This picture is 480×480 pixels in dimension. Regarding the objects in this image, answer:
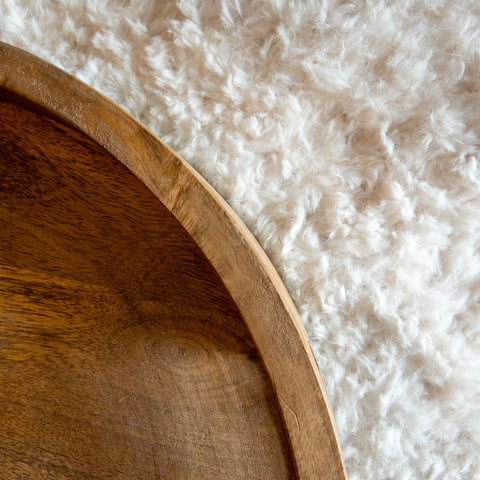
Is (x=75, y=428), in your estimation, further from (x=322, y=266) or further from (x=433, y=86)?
(x=433, y=86)

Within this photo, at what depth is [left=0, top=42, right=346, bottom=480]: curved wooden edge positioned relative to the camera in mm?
366

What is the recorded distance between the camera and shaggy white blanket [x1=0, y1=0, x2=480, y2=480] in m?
0.44

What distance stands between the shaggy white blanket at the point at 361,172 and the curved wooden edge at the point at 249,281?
0.09m

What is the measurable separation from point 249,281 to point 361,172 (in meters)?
0.18

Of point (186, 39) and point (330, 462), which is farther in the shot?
point (186, 39)

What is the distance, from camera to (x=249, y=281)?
0.37 metres

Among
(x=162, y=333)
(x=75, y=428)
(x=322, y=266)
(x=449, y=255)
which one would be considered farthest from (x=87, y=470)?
(x=449, y=255)

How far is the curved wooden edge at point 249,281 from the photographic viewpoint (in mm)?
366

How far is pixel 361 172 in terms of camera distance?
0.46 meters

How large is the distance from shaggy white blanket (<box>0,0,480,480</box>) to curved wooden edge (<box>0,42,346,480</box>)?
93mm

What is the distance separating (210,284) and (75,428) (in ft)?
0.61

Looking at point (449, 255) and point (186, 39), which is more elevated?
point (186, 39)

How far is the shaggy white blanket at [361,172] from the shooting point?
44cm

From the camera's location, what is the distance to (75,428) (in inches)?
16.5
